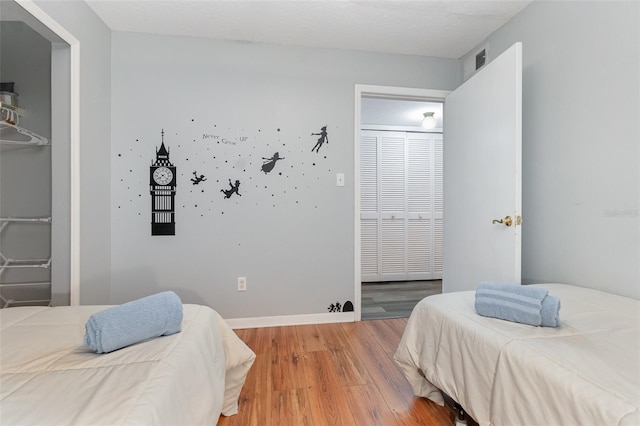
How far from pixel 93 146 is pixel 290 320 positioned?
1941 mm

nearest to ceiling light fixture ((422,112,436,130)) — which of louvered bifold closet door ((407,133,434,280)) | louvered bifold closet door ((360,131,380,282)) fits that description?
louvered bifold closet door ((407,133,434,280))

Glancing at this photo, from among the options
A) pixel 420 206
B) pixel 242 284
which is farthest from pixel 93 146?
pixel 420 206

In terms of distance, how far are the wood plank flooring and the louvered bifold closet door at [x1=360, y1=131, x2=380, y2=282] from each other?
0.78 feet

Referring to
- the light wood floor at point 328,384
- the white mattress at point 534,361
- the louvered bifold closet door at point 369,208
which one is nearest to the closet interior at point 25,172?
the light wood floor at point 328,384

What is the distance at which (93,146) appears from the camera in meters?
1.99

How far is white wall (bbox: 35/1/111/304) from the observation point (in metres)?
1.87

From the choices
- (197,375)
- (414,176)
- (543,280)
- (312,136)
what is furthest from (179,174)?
(414,176)

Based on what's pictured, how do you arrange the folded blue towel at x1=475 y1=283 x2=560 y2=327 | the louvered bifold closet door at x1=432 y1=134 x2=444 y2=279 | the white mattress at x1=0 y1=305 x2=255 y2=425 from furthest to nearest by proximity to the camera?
1. the louvered bifold closet door at x1=432 y1=134 x2=444 y2=279
2. the folded blue towel at x1=475 y1=283 x2=560 y2=327
3. the white mattress at x1=0 y1=305 x2=255 y2=425

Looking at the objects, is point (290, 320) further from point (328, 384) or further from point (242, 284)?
point (328, 384)

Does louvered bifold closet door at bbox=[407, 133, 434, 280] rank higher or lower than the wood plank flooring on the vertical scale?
higher

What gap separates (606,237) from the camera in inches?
57.2

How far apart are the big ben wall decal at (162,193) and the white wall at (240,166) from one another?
0.16 ft

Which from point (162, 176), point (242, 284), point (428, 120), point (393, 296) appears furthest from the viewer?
point (428, 120)

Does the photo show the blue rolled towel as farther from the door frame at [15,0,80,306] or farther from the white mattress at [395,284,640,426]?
the door frame at [15,0,80,306]
